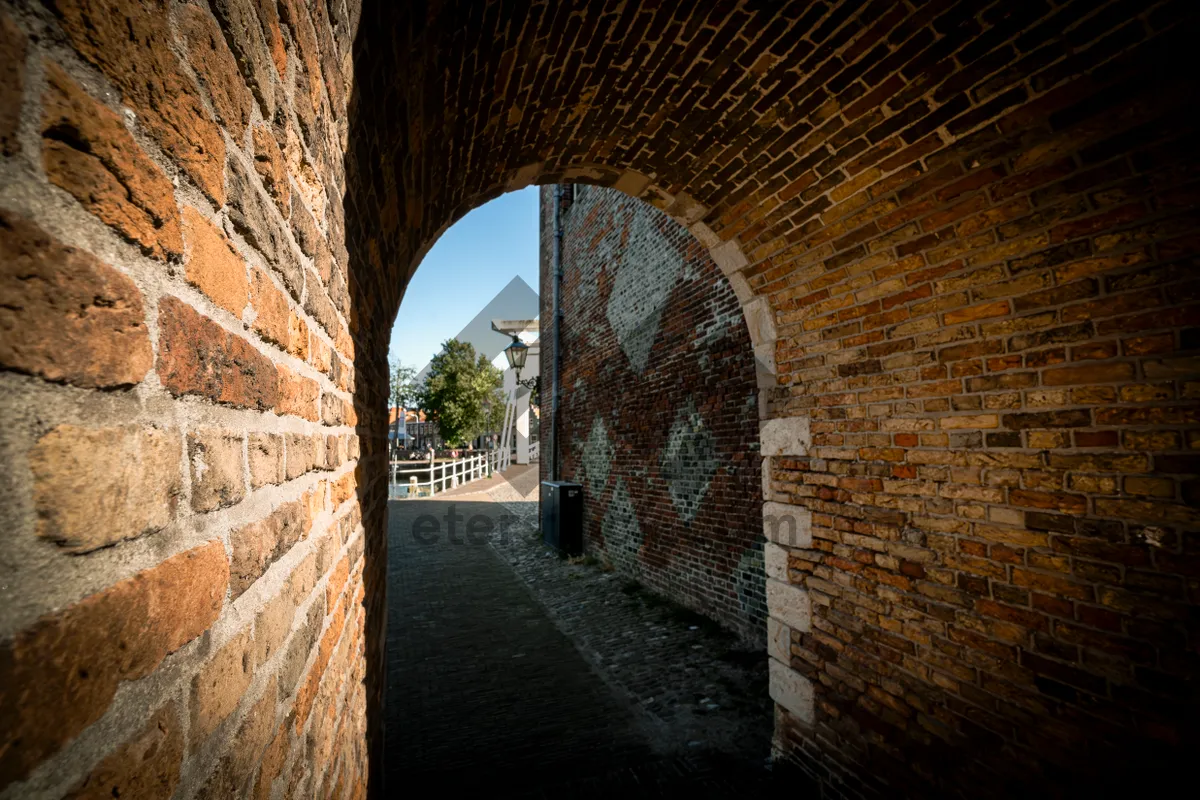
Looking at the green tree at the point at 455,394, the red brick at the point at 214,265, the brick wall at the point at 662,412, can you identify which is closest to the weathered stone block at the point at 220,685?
the red brick at the point at 214,265

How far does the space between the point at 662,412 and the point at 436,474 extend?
18819mm

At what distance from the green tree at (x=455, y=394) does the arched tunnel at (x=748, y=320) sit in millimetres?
26445

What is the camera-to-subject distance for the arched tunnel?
0.46 metres

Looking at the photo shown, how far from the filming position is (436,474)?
76.7 ft

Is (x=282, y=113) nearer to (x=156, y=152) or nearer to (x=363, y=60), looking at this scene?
(x=156, y=152)

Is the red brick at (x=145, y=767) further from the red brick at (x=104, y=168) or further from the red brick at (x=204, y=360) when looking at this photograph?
the red brick at (x=104, y=168)

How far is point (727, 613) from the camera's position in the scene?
5.53 meters

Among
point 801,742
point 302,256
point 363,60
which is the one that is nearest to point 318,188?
point 302,256

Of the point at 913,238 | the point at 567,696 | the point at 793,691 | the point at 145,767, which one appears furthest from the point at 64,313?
the point at 567,696

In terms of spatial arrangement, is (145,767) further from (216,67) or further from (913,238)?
(913,238)

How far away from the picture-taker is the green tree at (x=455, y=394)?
2900cm

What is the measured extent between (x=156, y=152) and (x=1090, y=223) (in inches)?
121

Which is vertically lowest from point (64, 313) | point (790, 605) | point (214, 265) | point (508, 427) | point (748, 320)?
point (790, 605)

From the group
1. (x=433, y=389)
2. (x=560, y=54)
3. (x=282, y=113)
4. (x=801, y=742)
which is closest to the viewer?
(x=282, y=113)
